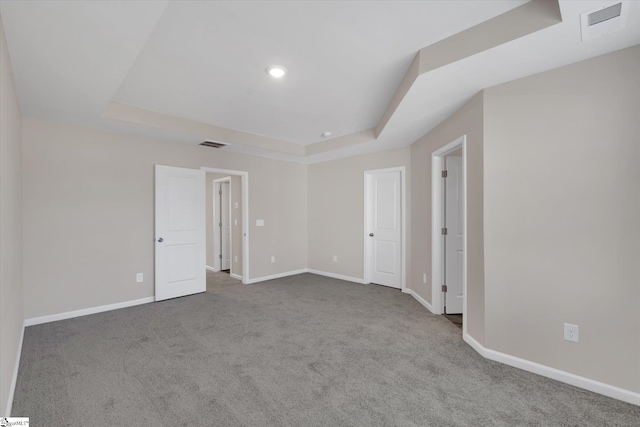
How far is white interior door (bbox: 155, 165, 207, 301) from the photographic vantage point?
14.1 feet

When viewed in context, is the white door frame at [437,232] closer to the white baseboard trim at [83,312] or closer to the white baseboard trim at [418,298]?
the white baseboard trim at [418,298]

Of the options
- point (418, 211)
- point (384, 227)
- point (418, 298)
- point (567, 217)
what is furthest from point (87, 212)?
point (567, 217)

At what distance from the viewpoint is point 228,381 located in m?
2.23

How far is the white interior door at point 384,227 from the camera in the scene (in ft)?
16.3

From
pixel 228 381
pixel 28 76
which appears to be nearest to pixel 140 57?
pixel 28 76

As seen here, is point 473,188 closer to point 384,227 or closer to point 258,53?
point 258,53

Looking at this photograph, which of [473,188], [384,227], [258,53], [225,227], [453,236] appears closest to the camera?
→ [258,53]

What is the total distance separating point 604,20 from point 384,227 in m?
3.76

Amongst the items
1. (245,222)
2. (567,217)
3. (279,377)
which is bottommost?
(279,377)

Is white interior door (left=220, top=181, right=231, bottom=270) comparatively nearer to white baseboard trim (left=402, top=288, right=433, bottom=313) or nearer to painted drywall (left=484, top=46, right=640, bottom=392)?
white baseboard trim (left=402, top=288, right=433, bottom=313)

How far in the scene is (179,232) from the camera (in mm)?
4500

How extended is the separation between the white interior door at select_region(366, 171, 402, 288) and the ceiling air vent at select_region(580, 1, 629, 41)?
3.17 metres

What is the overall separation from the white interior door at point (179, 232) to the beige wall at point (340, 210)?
2356 mm

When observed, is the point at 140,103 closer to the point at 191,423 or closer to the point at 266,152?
the point at 266,152
